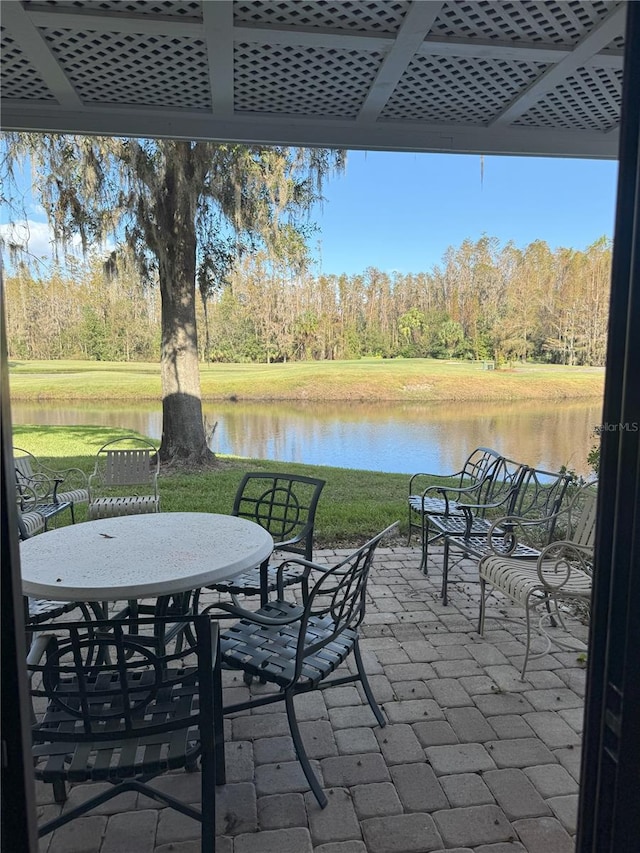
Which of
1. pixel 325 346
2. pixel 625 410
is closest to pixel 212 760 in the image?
pixel 625 410

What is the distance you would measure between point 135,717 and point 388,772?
91 centimetres

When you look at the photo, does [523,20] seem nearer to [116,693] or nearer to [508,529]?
[116,693]

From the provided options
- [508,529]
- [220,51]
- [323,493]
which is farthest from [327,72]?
[323,493]

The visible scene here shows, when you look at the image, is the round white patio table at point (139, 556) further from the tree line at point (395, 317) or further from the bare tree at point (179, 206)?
the tree line at point (395, 317)

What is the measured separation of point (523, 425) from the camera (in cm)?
1264

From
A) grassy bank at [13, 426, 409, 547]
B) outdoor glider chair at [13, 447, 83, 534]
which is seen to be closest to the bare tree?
grassy bank at [13, 426, 409, 547]

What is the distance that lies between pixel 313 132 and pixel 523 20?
0.87 metres

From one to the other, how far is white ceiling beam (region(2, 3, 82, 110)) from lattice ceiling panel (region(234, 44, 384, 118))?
545mm

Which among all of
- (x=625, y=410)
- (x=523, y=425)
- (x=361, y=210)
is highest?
(x=361, y=210)

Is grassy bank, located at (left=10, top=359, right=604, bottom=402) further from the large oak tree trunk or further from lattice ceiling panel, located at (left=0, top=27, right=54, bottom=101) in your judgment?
lattice ceiling panel, located at (left=0, top=27, right=54, bottom=101)

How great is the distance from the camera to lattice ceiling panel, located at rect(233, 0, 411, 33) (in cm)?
138

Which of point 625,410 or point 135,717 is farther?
point 135,717

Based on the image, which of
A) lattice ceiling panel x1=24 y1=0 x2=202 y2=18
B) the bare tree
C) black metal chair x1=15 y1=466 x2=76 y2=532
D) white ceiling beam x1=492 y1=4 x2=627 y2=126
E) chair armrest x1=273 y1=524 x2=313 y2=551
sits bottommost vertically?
black metal chair x1=15 y1=466 x2=76 y2=532

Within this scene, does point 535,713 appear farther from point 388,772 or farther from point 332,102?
point 332,102
